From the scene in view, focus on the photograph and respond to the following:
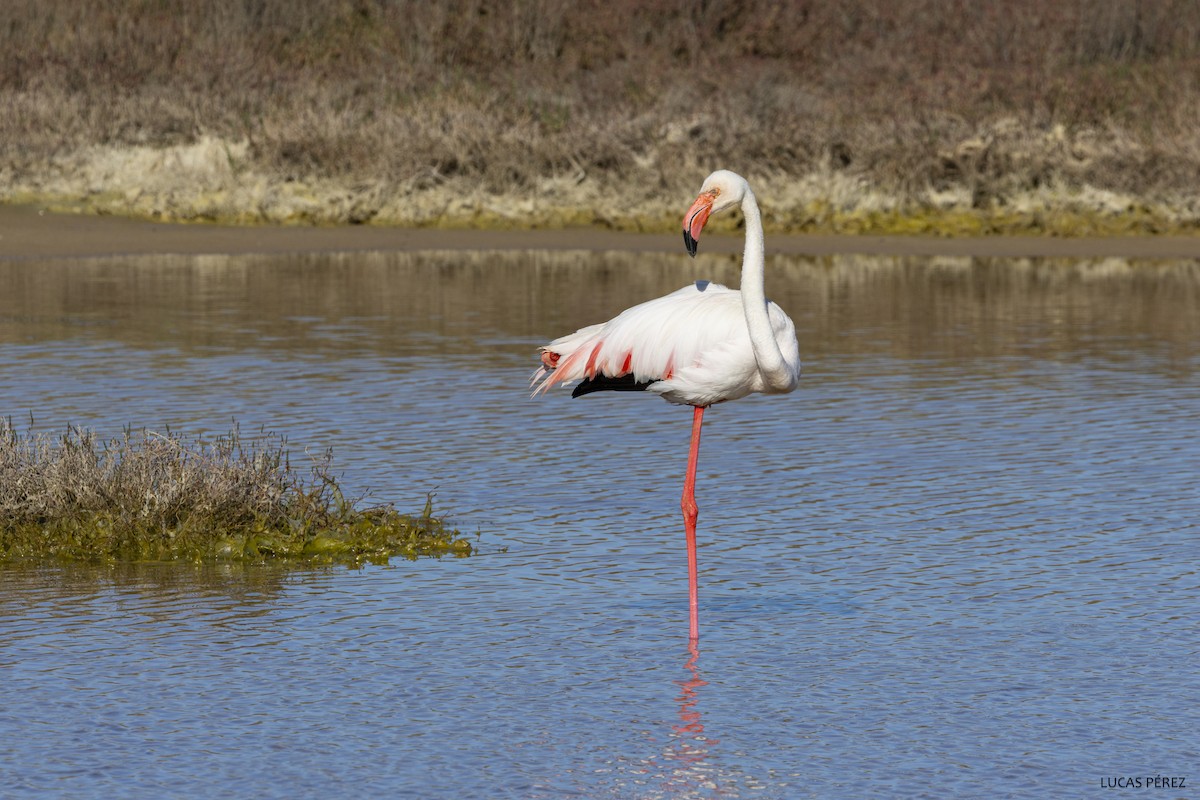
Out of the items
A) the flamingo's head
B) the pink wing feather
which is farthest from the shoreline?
the flamingo's head

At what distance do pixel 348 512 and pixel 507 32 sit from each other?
31870 millimetres

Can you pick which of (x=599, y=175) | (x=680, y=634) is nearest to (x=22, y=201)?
(x=599, y=175)

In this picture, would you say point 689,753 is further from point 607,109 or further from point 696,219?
point 607,109

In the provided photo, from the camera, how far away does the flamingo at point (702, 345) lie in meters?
7.92

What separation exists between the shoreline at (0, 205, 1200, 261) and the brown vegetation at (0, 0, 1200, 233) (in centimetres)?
73

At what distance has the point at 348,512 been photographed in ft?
31.0

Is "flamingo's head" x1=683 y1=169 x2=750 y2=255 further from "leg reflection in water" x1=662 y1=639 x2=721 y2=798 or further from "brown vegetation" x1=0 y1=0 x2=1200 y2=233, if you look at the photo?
"brown vegetation" x1=0 y1=0 x2=1200 y2=233

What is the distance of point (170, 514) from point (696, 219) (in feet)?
9.77

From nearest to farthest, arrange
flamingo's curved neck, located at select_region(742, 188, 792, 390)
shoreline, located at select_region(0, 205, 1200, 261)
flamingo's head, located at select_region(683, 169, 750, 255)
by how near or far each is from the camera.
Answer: flamingo's curved neck, located at select_region(742, 188, 792, 390) < flamingo's head, located at select_region(683, 169, 750, 255) < shoreline, located at select_region(0, 205, 1200, 261)

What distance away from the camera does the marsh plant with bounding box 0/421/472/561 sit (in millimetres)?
9047

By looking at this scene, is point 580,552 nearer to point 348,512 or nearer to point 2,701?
point 348,512

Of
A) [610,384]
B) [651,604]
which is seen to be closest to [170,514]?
[610,384]

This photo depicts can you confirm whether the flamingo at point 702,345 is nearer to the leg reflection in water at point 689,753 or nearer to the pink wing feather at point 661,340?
the pink wing feather at point 661,340

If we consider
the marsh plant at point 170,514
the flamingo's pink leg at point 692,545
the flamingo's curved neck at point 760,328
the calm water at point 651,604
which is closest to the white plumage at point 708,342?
the flamingo's curved neck at point 760,328
